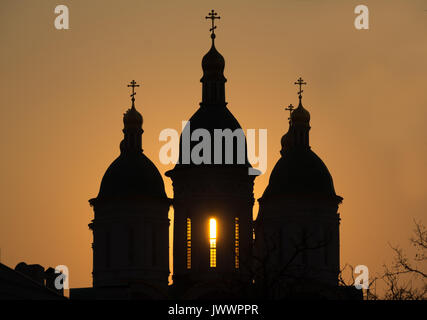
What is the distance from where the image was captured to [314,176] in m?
68.6

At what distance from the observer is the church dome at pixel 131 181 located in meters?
69.1

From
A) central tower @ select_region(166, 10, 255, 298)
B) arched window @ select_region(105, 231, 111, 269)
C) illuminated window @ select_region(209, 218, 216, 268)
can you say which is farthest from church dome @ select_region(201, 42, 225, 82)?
arched window @ select_region(105, 231, 111, 269)

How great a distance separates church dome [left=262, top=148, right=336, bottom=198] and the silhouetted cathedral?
5cm

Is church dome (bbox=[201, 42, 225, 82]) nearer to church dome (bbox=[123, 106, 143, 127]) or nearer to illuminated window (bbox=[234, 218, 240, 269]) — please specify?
illuminated window (bbox=[234, 218, 240, 269])

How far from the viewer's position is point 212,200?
64.6m

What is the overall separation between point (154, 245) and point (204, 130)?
8.16 m

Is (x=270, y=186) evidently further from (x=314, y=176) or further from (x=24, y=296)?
(x=24, y=296)

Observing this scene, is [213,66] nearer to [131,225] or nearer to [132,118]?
[132,118]

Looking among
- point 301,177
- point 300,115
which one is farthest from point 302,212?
point 300,115

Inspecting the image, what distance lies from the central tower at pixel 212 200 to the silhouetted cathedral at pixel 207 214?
0.15ft

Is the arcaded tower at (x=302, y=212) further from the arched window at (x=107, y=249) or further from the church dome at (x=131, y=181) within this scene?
the arched window at (x=107, y=249)

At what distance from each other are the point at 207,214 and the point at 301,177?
620cm

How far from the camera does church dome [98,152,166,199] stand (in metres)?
69.1

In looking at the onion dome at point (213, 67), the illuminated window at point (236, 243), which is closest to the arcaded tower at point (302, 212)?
the illuminated window at point (236, 243)
